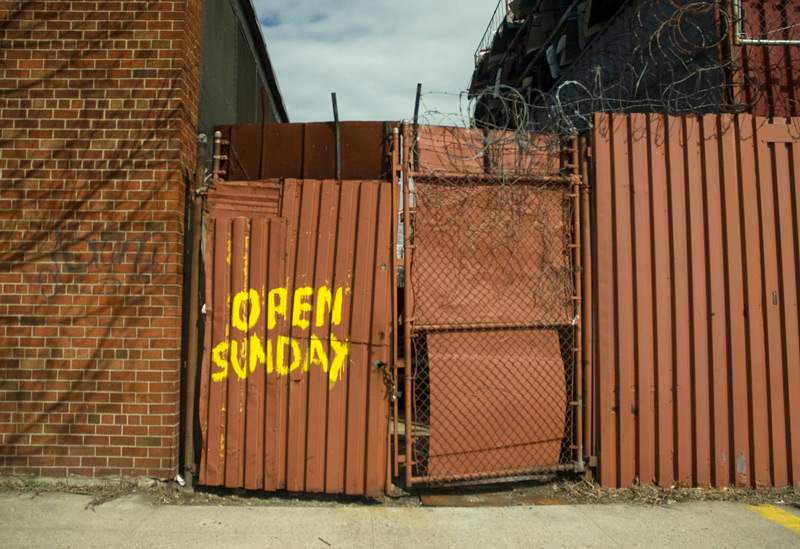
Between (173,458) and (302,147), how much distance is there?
277cm

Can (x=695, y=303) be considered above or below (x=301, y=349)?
above

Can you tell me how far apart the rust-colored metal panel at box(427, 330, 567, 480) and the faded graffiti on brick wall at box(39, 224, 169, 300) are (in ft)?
7.69

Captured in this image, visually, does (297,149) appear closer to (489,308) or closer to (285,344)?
(285,344)

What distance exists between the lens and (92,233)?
14.8 feet

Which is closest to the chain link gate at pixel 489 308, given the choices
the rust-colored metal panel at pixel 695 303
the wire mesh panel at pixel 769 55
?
the rust-colored metal panel at pixel 695 303

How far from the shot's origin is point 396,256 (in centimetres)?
436

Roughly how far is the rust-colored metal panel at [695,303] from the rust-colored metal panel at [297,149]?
1999 millimetres

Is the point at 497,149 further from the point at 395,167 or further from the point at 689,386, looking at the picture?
the point at 689,386

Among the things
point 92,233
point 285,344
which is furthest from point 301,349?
point 92,233

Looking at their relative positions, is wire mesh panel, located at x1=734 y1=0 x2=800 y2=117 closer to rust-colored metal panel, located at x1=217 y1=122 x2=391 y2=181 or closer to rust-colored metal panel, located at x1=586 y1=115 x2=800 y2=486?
rust-colored metal panel, located at x1=586 y1=115 x2=800 y2=486

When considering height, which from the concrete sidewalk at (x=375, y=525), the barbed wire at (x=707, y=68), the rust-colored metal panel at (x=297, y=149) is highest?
the barbed wire at (x=707, y=68)

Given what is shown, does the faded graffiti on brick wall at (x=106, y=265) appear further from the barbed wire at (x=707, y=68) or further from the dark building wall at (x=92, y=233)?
the barbed wire at (x=707, y=68)

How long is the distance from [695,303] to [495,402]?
1.87 meters

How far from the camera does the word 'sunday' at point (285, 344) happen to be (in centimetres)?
434
